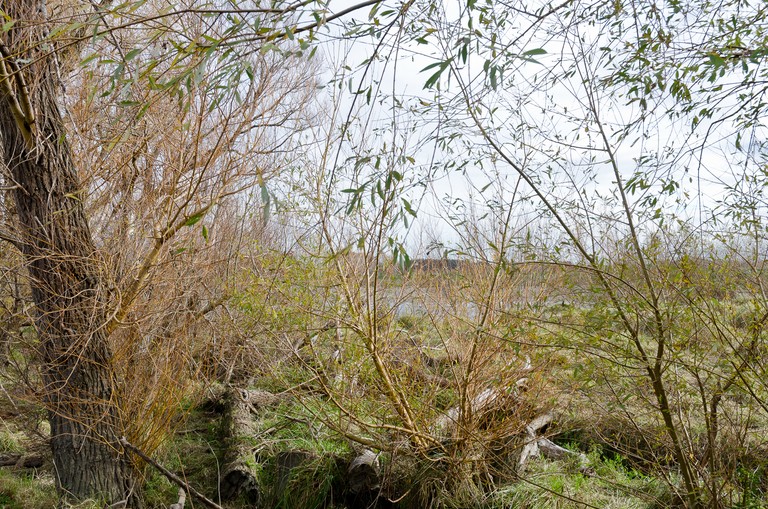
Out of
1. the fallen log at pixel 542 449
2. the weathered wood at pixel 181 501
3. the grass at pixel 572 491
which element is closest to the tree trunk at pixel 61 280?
the weathered wood at pixel 181 501

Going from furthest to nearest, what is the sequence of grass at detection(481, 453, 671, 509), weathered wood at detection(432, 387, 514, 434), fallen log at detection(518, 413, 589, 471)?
fallen log at detection(518, 413, 589, 471)
weathered wood at detection(432, 387, 514, 434)
grass at detection(481, 453, 671, 509)

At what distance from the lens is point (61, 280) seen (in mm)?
4324

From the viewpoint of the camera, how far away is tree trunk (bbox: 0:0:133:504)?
13.9 ft

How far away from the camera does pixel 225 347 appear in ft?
19.5

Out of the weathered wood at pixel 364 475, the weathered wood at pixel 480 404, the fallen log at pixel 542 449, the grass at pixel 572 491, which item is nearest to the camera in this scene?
the grass at pixel 572 491

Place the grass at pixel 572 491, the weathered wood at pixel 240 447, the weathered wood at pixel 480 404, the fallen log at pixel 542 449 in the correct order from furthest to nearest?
the weathered wood at pixel 240 447
the fallen log at pixel 542 449
the weathered wood at pixel 480 404
the grass at pixel 572 491

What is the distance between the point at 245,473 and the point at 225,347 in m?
1.43

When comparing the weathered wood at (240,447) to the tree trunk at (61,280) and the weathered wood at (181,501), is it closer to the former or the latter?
the weathered wood at (181,501)

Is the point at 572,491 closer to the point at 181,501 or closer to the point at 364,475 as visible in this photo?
the point at 364,475

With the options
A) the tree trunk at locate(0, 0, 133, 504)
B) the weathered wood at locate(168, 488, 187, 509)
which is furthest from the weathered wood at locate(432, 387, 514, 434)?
the tree trunk at locate(0, 0, 133, 504)

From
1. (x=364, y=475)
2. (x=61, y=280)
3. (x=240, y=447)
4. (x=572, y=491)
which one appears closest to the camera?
(x=572, y=491)

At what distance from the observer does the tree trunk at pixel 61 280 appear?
13.9 ft

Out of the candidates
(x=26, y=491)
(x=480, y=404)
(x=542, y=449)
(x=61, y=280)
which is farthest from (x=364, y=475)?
(x=26, y=491)

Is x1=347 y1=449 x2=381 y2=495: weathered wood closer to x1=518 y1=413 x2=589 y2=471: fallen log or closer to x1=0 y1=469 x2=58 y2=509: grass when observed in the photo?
x1=518 y1=413 x2=589 y2=471: fallen log
